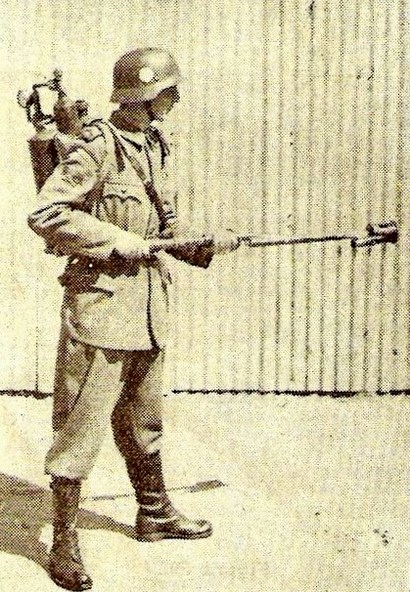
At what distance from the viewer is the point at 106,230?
426 cm

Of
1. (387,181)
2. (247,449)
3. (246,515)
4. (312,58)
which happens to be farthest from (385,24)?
(246,515)

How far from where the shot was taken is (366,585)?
181 inches

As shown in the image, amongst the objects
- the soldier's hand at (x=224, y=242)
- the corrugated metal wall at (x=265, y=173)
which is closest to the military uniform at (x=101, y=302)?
the soldier's hand at (x=224, y=242)

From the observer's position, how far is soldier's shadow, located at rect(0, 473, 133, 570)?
16.0ft

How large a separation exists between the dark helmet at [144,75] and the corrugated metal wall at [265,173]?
2939mm

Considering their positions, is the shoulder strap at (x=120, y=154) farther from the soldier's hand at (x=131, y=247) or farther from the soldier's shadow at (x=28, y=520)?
the soldier's shadow at (x=28, y=520)

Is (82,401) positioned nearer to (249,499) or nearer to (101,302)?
(101,302)

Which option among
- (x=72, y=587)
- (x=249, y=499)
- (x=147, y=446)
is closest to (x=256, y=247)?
(x=249, y=499)

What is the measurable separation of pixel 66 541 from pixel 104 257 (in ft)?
4.21

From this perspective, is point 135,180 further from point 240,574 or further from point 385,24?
point 385,24

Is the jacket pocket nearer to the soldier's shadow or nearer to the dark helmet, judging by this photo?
the dark helmet

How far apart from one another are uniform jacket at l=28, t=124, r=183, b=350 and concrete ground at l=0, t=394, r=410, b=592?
1082 mm

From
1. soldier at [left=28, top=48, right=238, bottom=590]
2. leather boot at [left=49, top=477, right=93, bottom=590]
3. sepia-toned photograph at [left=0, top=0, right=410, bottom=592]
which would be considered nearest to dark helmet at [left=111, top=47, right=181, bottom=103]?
soldier at [left=28, top=48, right=238, bottom=590]

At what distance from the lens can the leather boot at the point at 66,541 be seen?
4461 millimetres
